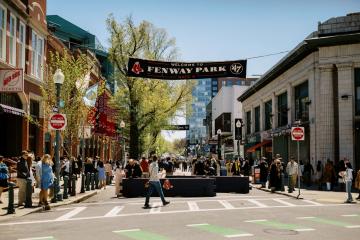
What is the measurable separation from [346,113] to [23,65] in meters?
20.0

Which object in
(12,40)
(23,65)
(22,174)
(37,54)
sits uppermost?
(37,54)

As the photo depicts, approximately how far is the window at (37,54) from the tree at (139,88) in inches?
314

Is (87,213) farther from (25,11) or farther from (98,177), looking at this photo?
(25,11)

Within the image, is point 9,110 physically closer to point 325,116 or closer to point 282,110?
point 325,116

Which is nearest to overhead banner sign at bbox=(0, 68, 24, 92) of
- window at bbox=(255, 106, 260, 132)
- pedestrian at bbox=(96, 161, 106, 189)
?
pedestrian at bbox=(96, 161, 106, 189)

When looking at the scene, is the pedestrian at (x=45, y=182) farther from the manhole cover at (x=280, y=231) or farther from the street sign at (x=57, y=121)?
the manhole cover at (x=280, y=231)

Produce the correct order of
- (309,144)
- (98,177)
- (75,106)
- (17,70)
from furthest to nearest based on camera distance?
(309,144)
(98,177)
(75,106)
(17,70)

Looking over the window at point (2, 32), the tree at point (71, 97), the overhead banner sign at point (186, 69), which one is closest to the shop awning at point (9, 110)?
the tree at point (71, 97)

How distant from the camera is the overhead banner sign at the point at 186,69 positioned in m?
23.2

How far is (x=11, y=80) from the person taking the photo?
64.9 feet

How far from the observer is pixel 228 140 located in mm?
85000

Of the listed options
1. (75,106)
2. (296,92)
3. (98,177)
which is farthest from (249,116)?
(75,106)

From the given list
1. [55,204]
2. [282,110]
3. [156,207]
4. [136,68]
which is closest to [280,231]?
[156,207]

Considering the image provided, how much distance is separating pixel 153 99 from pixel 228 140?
4683 centimetres
